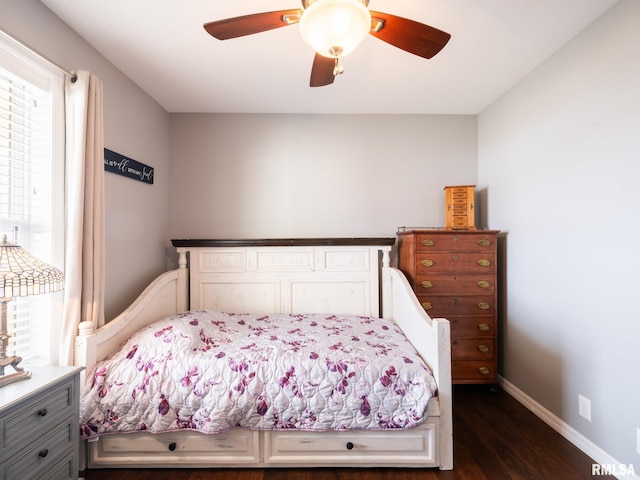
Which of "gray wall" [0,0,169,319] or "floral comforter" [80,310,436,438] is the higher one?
"gray wall" [0,0,169,319]

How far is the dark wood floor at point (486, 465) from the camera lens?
149 centimetres

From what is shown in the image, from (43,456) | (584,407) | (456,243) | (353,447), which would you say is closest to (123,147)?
(43,456)

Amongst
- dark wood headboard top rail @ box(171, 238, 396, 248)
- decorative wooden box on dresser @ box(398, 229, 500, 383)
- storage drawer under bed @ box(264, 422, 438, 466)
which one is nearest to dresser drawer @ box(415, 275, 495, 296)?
decorative wooden box on dresser @ box(398, 229, 500, 383)

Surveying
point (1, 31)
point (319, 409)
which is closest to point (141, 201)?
point (1, 31)

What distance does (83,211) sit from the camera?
1592 mm

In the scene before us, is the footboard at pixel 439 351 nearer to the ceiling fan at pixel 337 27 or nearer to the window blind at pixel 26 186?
the ceiling fan at pixel 337 27

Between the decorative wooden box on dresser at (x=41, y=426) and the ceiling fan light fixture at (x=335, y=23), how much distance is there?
5.65 feet

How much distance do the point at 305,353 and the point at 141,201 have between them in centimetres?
178

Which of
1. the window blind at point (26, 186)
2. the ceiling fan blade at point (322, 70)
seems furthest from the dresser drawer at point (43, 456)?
the ceiling fan blade at point (322, 70)

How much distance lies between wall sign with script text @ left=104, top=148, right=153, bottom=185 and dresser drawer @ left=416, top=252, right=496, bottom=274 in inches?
89.8

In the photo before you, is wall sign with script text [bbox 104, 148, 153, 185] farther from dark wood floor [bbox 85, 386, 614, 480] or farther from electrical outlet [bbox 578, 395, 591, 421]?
electrical outlet [bbox 578, 395, 591, 421]

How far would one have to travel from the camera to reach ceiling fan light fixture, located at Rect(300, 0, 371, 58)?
952 millimetres

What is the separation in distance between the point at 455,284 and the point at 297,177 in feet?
5.46

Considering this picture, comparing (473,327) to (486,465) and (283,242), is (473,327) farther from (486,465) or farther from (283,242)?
(283,242)
